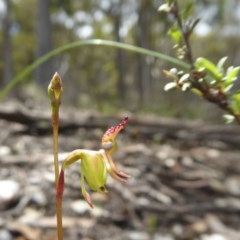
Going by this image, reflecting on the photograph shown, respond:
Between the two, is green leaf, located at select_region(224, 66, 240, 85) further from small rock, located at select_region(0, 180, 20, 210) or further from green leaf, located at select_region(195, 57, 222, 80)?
small rock, located at select_region(0, 180, 20, 210)

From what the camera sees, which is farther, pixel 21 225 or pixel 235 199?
pixel 235 199

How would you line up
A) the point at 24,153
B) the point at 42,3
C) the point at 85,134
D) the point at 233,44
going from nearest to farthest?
the point at 24,153 < the point at 85,134 < the point at 42,3 < the point at 233,44

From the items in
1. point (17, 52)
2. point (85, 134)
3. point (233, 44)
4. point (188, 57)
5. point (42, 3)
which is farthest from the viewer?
point (17, 52)

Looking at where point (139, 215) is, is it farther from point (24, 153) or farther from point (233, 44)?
point (233, 44)

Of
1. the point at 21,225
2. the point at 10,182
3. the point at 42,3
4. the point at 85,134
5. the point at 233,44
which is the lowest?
the point at 21,225

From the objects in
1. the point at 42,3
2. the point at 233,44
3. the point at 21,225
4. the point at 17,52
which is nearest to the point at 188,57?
the point at 21,225

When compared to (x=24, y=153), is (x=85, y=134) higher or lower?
higher

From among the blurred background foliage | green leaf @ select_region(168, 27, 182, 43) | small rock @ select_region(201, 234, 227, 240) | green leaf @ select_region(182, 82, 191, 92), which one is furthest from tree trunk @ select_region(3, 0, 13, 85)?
green leaf @ select_region(182, 82, 191, 92)
